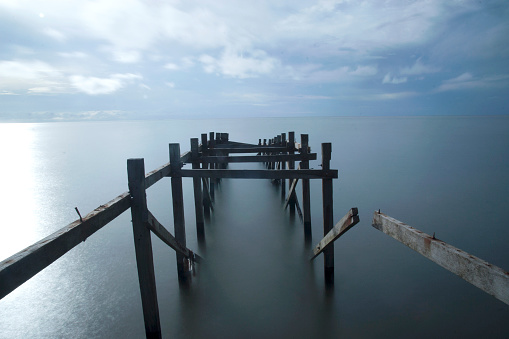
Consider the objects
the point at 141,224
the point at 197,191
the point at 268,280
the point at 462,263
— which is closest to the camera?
the point at 462,263

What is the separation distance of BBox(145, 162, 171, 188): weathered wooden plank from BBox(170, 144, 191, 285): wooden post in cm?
16

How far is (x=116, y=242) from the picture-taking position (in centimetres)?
902

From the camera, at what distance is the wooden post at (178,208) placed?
4.96 m

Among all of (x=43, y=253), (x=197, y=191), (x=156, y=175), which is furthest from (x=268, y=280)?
(x=43, y=253)

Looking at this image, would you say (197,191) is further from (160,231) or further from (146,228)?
(146,228)

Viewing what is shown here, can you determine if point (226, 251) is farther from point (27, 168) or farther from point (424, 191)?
point (27, 168)

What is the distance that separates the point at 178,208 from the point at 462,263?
14.0 ft

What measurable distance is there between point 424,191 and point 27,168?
30.4 meters

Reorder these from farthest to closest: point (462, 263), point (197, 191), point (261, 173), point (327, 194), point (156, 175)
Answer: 1. point (197, 191)
2. point (327, 194)
3. point (261, 173)
4. point (156, 175)
5. point (462, 263)

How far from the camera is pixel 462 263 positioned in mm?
2010

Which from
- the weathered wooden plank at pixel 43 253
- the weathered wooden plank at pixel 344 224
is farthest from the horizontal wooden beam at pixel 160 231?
the weathered wooden plank at pixel 344 224

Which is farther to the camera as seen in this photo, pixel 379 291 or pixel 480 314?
pixel 379 291

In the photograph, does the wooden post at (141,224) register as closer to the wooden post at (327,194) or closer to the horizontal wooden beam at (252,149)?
the wooden post at (327,194)

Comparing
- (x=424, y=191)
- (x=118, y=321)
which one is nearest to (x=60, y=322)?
(x=118, y=321)
